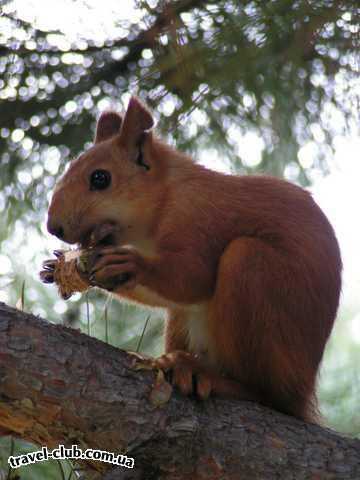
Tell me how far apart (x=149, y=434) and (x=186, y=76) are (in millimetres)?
1055

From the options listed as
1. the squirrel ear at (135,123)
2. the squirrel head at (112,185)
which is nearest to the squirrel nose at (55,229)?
the squirrel head at (112,185)

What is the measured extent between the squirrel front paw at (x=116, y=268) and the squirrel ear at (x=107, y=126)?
1.88 feet

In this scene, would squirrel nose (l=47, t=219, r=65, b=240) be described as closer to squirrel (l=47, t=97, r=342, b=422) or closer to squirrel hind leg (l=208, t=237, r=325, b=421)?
squirrel (l=47, t=97, r=342, b=422)

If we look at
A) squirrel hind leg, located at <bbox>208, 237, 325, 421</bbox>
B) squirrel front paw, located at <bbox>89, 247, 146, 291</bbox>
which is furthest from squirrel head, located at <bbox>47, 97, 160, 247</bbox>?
squirrel hind leg, located at <bbox>208, 237, 325, 421</bbox>

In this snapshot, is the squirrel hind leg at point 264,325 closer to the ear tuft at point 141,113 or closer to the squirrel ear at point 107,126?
the ear tuft at point 141,113

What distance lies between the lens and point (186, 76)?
211cm

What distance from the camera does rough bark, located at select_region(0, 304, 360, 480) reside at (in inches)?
57.8

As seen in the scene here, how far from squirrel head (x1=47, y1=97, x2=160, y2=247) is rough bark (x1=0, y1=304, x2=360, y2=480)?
0.45m

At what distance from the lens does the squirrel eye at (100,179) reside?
2.04 meters

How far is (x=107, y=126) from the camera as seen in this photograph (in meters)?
2.29

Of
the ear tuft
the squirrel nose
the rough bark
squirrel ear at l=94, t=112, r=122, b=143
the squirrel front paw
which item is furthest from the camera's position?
squirrel ear at l=94, t=112, r=122, b=143

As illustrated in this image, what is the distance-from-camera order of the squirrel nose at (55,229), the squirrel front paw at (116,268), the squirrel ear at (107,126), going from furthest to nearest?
the squirrel ear at (107,126) → the squirrel nose at (55,229) → the squirrel front paw at (116,268)

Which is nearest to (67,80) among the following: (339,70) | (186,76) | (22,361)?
(186,76)

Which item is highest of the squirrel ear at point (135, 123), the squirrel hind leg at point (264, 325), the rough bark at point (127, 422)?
the squirrel ear at point (135, 123)
